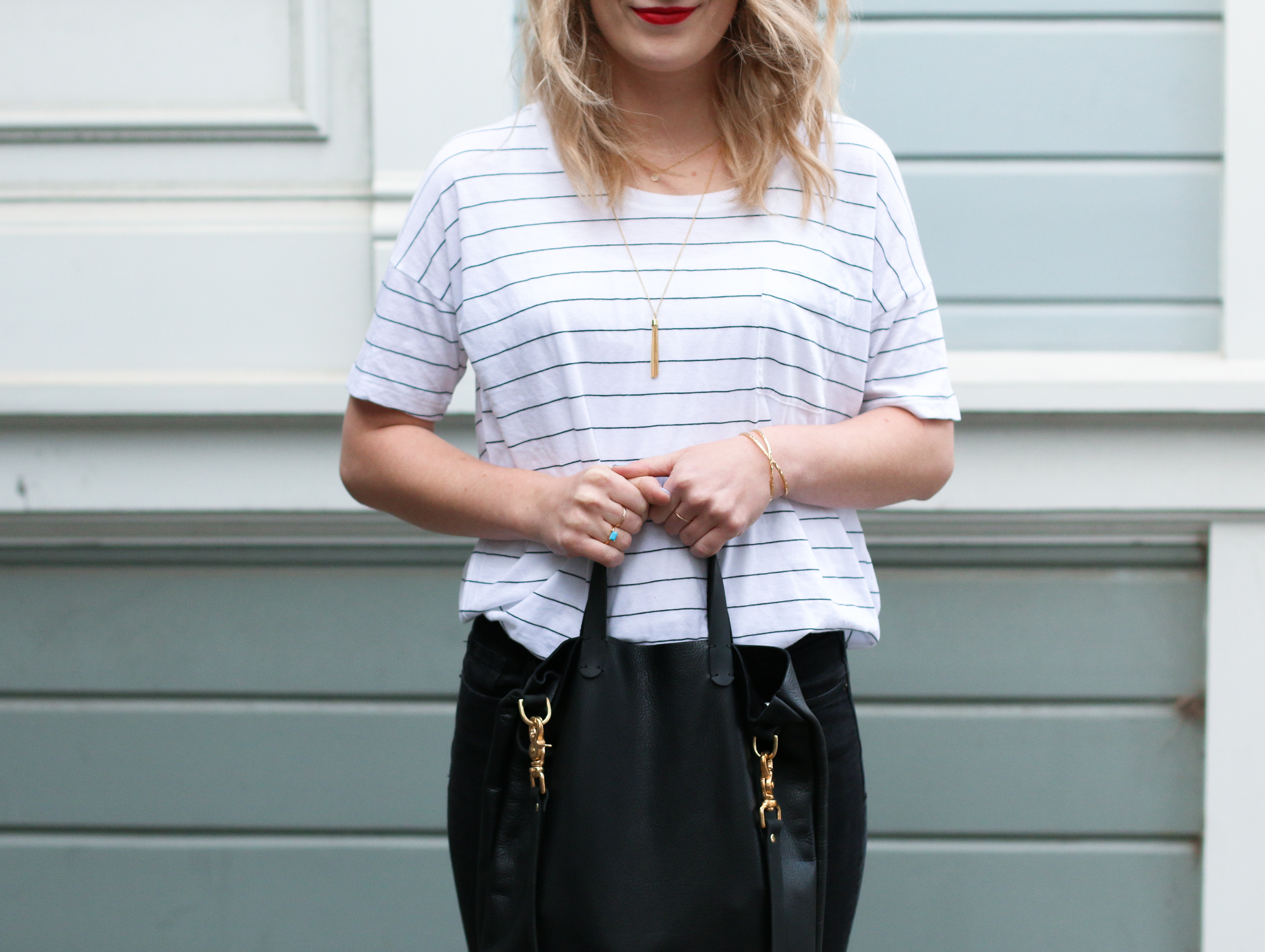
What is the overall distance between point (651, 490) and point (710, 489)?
60 millimetres

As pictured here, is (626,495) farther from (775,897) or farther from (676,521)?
(775,897)

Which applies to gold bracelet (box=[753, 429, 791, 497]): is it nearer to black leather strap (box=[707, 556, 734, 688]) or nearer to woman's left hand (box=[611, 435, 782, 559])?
woman's left hand (box=[611, 435, 782, 559])

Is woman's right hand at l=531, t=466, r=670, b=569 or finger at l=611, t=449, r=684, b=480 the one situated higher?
finger at l=611, t=449, r=684, b=480

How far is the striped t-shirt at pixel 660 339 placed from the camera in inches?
42.3

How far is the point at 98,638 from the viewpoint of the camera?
6.67ft

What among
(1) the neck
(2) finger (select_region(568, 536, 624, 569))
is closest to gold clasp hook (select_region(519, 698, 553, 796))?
(2) finger (select_region(568, 536, 624, 569))

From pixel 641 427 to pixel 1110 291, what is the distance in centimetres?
134

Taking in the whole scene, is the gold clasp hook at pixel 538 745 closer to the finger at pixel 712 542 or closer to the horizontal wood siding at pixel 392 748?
the finger at pixel 712 542

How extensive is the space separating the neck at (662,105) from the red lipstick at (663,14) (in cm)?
9

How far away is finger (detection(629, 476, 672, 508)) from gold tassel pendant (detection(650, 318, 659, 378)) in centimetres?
13

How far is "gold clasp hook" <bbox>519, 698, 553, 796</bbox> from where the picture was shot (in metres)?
0.99

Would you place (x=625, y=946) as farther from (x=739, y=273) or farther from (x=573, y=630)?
(x=739, y=273)

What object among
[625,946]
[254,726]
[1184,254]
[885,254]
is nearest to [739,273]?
[885,254]

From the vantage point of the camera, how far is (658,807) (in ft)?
3.17
